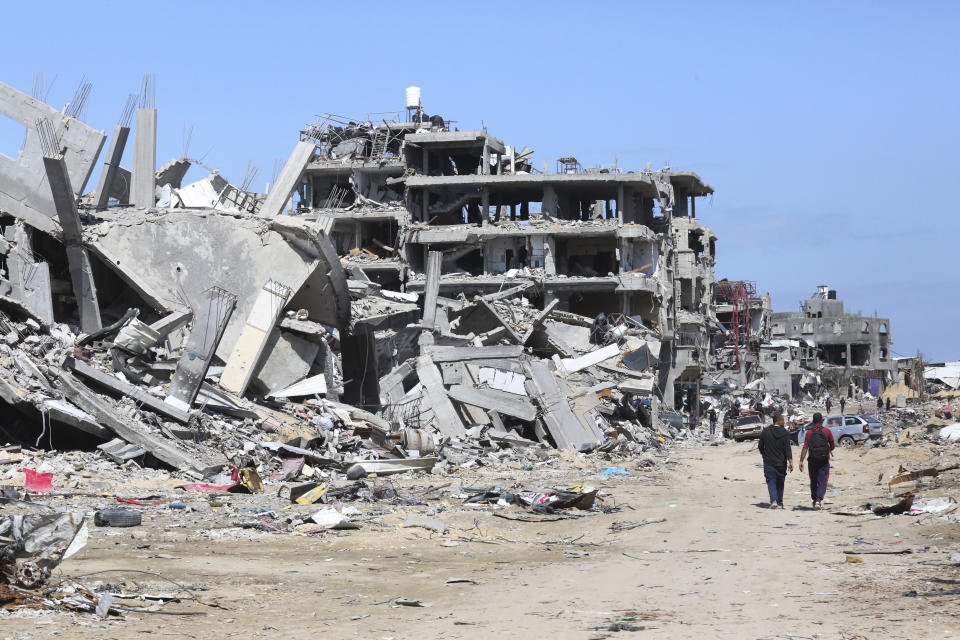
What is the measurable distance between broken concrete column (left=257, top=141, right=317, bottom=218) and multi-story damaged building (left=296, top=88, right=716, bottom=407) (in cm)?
2198

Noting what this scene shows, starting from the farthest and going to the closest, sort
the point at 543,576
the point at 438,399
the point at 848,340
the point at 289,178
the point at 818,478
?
the point at 848,340, the point at 289,178, the point at 438,399, the point at 818,478, the point at 543,576

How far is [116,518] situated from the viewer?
33.1ft

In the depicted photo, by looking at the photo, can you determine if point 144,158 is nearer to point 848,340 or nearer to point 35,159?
point 35,159

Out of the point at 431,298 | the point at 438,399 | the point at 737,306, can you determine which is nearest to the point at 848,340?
the point at 737,306

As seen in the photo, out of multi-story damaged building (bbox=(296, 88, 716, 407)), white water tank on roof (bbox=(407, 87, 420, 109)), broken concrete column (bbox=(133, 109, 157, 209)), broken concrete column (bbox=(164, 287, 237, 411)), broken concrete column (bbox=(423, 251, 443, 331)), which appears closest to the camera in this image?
broken concrete column (bbox=(164, 287, 237, 411))

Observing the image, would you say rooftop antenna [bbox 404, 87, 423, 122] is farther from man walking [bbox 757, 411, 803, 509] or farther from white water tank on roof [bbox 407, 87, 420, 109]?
man walking [bbox 757, 411, 803, 509]

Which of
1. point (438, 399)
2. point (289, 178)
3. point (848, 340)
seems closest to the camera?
point (438, 399)

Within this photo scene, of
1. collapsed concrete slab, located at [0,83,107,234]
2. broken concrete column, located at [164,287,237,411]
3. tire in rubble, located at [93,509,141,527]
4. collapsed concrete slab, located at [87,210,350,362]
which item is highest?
collapsed concrete slab, located at [0,83,107,234]

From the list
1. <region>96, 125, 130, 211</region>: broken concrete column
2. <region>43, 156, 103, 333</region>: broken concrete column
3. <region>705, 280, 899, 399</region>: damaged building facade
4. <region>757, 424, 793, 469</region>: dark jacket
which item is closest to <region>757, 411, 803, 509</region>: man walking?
<region>757, 424, 793, 469</region>: dark jacket

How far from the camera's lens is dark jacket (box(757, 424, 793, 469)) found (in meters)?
13.3

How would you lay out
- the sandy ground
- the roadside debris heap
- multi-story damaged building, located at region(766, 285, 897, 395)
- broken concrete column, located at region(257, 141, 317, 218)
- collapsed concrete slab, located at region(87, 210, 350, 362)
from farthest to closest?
1. multi-story damaged building, located at region(766, 285, 897, 395)
2. broken concrete column, located at region(257, 141, 317, 218)
3. collapsed concrete slab, located at region(87, 210, 350, 362)
4. the roadside debris heap
5. the sandy ground

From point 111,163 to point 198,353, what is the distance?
27.2 feet

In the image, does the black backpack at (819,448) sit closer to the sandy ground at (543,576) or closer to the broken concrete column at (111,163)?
the sandy ground at (543,576)

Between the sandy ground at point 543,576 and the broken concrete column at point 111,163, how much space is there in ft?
41.2
